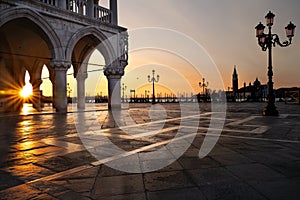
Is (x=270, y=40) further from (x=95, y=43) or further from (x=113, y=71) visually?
(x=95, y=43)

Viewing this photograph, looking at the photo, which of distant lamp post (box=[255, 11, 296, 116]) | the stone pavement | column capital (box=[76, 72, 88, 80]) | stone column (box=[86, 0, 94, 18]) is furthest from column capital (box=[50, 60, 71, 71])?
distant lamp post (box=[255, 11, 296, 116])

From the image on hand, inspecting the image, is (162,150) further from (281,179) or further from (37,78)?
(37,78)

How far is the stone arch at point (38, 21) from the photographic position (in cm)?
1273

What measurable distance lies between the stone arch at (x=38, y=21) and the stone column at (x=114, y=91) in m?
5.19

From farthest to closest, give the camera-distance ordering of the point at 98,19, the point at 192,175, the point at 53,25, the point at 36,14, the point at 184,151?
the point at 98,19 → the point at 53,25 → the point at 36,14 → the point at 184,151 → the point at 192,175

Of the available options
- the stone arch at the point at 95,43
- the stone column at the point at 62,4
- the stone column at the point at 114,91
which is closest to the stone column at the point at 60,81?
the stone arch at the point at 95,43

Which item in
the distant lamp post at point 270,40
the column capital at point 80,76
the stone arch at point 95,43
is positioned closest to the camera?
the distant lamp post at point 270,40

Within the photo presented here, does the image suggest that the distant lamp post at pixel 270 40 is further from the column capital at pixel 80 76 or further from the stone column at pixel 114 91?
the column capital at pixel 80 76

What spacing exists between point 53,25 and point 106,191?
14700 mm

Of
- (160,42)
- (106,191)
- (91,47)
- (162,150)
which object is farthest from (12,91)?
(106,191)

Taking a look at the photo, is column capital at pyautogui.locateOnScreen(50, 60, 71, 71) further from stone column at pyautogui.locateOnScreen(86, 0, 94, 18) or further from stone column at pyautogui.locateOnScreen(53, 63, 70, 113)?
stone column at pyautogui.locateOnScreen(86, 0, 94, 18)

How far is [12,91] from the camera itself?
2044 cm

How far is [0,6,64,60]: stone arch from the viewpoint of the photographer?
12727 mm

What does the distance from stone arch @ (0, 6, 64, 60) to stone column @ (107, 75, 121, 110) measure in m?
5.19
